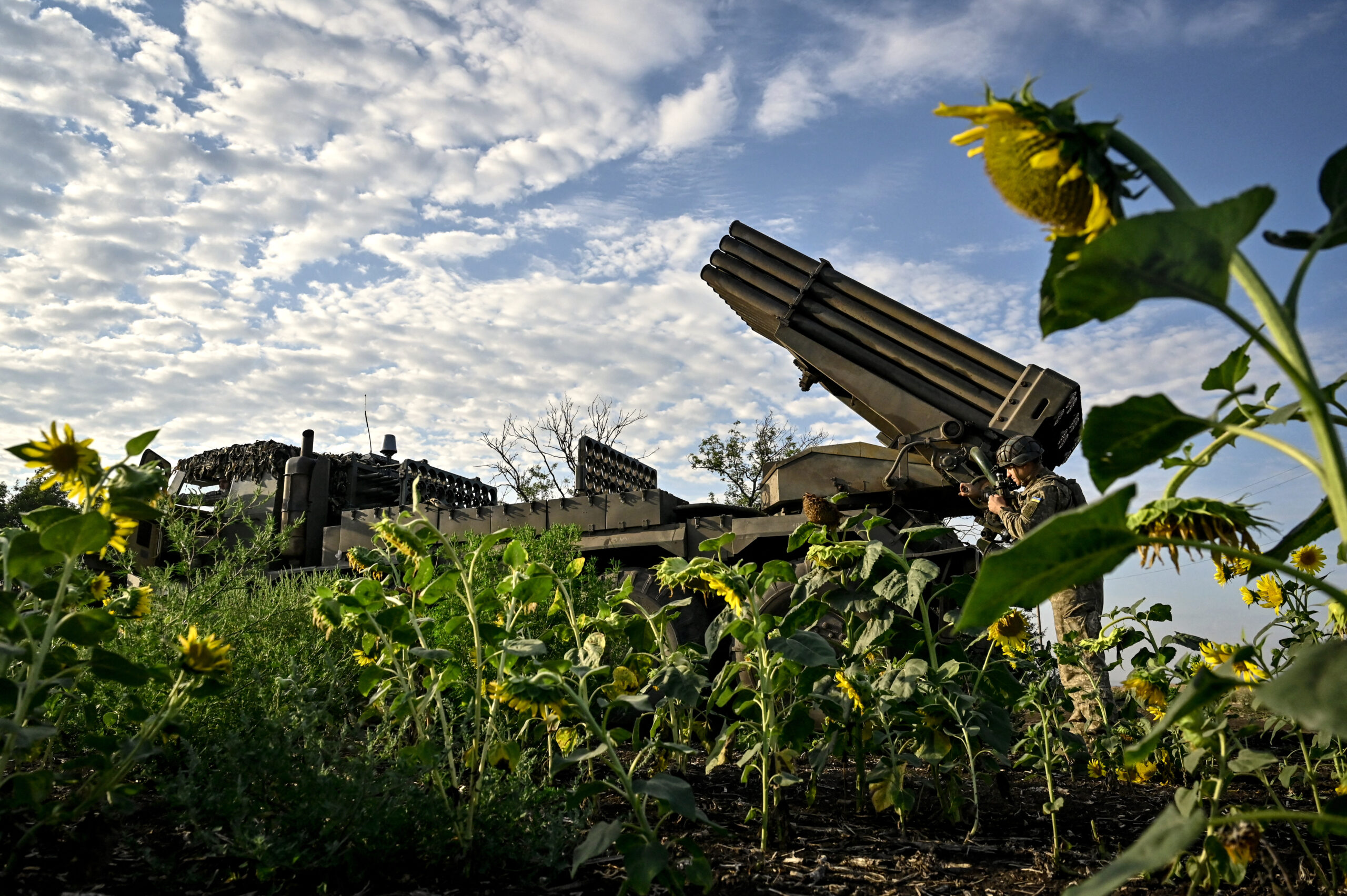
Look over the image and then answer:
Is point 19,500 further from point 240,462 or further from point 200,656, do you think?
point 200,656

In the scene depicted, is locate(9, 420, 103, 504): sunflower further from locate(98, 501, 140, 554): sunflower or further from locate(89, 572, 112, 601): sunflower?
locate(89, 572, 112, 601): sunflower

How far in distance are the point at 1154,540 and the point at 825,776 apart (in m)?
3.02

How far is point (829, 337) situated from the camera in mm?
7656

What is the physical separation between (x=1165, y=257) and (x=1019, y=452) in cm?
537

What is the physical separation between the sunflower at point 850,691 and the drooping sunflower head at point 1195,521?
146cm

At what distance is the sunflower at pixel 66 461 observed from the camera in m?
1.72

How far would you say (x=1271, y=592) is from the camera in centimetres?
299

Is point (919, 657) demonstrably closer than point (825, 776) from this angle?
Yes

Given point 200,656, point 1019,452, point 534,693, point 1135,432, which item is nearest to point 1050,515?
point 1019,452

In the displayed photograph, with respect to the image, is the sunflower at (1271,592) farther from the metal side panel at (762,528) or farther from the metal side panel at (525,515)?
the metal side panel at (525,515)

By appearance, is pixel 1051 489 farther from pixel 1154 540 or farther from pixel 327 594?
pixel 1154 540

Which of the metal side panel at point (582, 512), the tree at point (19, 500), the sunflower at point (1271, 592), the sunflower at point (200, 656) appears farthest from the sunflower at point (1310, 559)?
the tree at point (19, 500)

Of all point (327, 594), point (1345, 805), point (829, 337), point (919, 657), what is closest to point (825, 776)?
point (919, 657)

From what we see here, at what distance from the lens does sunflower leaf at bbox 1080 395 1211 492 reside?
3.02ft
